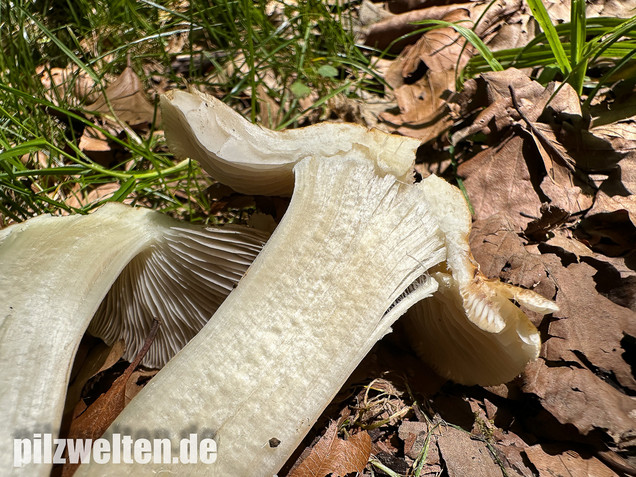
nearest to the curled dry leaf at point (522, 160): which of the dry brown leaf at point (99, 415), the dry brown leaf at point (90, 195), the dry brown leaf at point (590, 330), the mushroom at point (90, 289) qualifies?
the dry brown leaf at point (590, 330)

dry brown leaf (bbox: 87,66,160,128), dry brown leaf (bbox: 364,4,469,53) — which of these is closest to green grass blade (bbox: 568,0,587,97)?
dry brown leaf (bbox: 364,4,469,53)

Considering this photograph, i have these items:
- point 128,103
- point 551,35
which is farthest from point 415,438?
point 128,103

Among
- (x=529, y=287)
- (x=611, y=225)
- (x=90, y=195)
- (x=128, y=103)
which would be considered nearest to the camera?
(x=529, y=287)

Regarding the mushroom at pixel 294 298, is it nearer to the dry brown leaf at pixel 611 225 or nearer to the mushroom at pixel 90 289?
the mushroom at pixel 90 289

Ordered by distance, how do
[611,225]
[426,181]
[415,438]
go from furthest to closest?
[611,225], [415,438], [426,181]

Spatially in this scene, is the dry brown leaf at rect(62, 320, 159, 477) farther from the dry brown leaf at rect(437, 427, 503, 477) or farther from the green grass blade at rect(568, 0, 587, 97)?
the green grass blade at rect(568, 0, 587, 97)

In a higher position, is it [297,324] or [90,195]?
[90,195]

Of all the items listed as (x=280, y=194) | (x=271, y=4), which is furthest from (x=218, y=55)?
(x=280, y=194)

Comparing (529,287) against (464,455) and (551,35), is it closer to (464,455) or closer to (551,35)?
(464,455)
